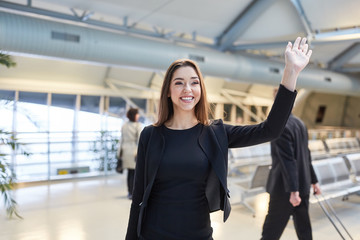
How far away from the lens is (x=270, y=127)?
1.67 m

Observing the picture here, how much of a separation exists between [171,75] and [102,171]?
8.61 metres

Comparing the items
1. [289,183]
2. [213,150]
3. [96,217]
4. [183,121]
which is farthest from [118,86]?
[213,150]

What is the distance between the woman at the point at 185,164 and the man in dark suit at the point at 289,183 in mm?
1879

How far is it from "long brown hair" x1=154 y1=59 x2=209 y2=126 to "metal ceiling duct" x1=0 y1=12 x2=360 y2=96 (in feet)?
14.8

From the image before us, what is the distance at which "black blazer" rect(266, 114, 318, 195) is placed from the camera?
3.53 metres

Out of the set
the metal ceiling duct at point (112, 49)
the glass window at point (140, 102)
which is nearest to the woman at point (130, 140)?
the metal ceiling duct at point (112, 49)

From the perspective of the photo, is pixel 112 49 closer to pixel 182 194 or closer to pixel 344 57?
pixel 182 194

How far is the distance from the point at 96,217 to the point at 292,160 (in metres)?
3.52

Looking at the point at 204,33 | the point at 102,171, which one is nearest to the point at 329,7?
the point at 204,33

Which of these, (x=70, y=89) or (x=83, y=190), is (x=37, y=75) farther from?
(x=83, y=190)

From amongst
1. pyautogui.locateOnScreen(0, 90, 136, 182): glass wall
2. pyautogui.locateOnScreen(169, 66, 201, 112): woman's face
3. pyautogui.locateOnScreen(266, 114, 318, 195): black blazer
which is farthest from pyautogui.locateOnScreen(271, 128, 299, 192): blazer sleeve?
pyautogui.locateOnScreen(0, 90, 136, 182): glass wall

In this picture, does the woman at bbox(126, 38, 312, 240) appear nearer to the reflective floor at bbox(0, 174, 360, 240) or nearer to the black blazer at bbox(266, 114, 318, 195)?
the black blazer at bbox(266, 114, 318, 195)

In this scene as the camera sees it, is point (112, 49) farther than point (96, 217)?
Yes

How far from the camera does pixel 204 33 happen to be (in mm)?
9336
